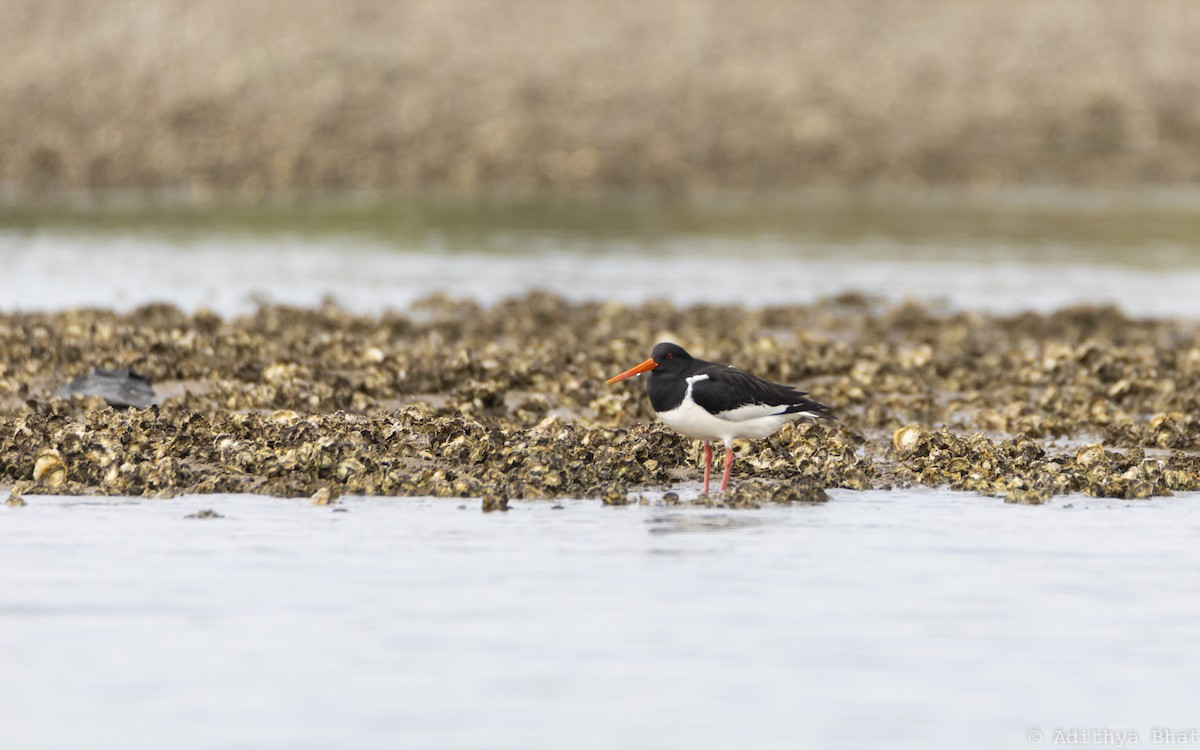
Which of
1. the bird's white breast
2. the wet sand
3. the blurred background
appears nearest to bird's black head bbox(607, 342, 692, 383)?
the bird's white breast

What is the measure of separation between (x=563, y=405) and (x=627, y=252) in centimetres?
2449

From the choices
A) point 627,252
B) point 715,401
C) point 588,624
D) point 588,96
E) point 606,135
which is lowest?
point 588,624

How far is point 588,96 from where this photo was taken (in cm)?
7231

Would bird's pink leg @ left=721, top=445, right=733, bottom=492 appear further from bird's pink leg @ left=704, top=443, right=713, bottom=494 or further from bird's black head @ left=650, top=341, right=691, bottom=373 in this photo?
bird's black head @ left=650, top=341, right=691, bottom=373

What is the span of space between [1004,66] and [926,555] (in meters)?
65.7

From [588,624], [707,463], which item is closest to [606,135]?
[707,463]

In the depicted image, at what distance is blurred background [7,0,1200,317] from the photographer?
4812 centimetres

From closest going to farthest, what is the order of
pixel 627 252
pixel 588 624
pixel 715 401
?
pixel 588 624 < pixel 715 401 < pixel 627 252

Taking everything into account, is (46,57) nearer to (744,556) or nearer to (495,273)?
(495,273)

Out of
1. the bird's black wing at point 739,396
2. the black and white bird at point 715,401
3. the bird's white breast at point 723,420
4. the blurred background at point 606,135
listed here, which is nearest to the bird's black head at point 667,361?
the black and white bird at point 715,401

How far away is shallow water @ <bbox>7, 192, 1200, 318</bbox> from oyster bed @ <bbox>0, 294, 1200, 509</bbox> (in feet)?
15.9

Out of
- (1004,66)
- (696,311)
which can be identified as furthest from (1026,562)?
(1004,66)

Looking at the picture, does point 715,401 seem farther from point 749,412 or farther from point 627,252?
point 627,252

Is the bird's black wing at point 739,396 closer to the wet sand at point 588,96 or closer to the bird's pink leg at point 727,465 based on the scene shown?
the bird's pink leg at point 727,465
